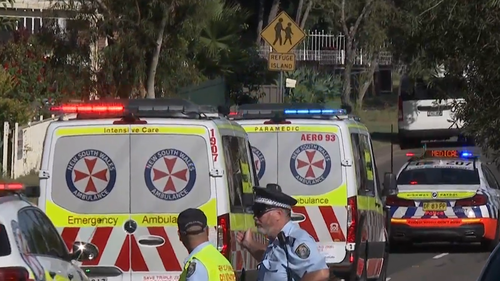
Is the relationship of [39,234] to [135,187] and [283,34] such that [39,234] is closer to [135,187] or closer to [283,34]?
[135,187]

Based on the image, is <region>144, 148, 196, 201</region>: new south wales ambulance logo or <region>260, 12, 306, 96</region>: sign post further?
<region>260, 12, 306, 96</region>: sign post

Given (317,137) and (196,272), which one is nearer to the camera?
(196,272)

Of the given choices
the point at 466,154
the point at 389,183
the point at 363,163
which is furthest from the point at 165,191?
the point at 466,154

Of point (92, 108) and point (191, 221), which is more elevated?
point (92, 108)

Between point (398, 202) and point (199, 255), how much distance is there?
39.8ft

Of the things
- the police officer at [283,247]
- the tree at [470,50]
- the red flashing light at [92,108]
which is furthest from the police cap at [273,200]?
the tree at [470,50]

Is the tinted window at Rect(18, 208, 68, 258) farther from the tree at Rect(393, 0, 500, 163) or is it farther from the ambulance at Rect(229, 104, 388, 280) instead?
the tree at Rect(393, 0, 500, 163)

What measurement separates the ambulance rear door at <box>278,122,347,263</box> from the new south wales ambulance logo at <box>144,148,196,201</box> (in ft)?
9.06

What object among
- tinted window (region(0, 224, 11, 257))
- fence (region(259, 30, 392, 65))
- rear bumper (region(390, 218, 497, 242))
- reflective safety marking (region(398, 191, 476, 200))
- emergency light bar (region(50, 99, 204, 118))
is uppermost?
fence (region(259, 30, 392, 65))

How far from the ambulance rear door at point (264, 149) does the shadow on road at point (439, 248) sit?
6990 millimetres

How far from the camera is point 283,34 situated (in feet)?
64.0

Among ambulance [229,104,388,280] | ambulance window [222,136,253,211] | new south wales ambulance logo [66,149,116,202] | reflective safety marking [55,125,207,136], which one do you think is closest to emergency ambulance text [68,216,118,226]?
new south wales ambulance logo [66,149,116,202]

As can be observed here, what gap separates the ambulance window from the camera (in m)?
10.1

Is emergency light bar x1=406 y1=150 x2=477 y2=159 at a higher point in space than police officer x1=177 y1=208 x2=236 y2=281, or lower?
lower
